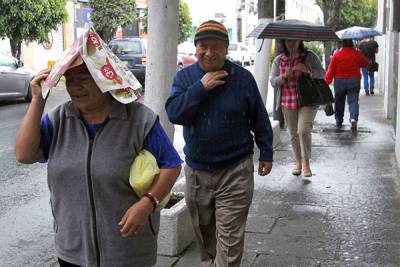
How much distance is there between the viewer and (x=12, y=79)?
15.8m

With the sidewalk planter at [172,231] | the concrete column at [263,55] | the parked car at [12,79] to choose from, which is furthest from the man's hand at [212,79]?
the parked car at [12,79]

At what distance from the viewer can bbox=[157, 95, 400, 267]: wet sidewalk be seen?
15.5 ft

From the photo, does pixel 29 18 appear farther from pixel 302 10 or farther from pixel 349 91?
pixel 302 10

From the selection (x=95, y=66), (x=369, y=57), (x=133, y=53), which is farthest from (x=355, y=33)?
(x=95, y=66)

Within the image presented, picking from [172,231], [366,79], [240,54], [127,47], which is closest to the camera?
[172,231]

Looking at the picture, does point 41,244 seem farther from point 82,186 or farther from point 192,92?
point 82,186

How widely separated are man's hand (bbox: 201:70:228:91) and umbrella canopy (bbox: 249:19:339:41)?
362 centimetres

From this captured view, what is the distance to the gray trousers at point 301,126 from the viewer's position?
7.11m

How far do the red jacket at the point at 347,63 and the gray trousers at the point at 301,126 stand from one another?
3729 mm

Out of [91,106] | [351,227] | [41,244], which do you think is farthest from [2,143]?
[91,106]

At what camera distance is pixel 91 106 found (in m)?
2.71

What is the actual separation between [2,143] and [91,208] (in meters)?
7.99

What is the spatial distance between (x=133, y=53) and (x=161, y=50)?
55.7 ft

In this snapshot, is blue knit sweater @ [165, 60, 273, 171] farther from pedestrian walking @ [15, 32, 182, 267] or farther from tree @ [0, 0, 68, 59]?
tree @ [0, 0, 68, 59]
